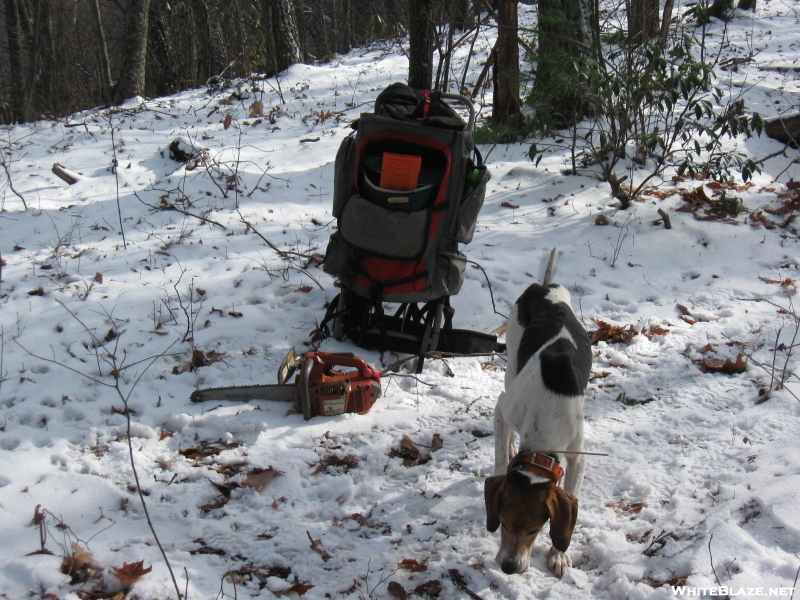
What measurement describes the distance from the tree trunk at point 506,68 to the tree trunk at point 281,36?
5.50 m

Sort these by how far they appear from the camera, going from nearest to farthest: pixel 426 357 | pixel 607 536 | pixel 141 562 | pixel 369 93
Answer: pixel 141 562, pixel 607 536, pixel 426 357, pixel 369 93

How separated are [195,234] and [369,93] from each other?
5.95 metres

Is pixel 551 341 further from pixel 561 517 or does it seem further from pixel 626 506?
pixel 561 517

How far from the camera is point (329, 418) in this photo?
146 inches

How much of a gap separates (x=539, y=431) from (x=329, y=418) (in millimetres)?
1436

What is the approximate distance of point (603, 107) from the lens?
247 inches

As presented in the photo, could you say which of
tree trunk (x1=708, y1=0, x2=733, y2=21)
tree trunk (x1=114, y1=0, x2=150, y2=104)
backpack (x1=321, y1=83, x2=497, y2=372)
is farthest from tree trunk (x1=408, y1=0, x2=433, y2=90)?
tree trunk (x1=708, y1=0, x2=733, y2=21)

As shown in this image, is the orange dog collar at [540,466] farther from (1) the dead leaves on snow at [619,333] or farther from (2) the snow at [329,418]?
(1) the dead leaves on snow at [619,333]

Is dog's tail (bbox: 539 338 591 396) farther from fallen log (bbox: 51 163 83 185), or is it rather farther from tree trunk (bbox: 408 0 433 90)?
fallen log (bbox: 51 163 83 185)

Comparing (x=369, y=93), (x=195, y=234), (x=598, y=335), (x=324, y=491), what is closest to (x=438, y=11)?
(x=369, y=93)

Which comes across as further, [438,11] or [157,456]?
[438,11]

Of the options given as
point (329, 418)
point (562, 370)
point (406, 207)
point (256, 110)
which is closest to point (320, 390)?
point (329, 418)

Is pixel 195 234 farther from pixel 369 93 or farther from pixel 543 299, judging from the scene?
pixel 369 93

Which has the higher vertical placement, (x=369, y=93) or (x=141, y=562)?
(x=369, y=93)
